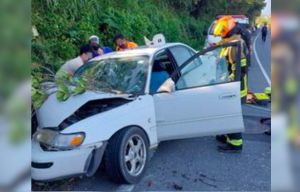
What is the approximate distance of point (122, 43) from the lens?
4211mm

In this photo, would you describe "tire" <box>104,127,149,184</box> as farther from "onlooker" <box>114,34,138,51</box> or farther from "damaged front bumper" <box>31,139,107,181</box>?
"onlooker" <box>114,34,138,51</box>

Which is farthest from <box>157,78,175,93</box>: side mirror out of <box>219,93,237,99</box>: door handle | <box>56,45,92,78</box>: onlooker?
<box>56,45,92,78</box>: onlooker

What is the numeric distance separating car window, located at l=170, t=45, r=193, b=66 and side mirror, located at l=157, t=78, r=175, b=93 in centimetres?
42

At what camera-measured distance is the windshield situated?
12.0ft

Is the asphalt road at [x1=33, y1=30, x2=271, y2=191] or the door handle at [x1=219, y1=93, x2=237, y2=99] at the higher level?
the door handle at [x1=219, y1=93, x2=237, y2=99]

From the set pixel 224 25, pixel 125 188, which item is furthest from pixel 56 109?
pixel 224 25

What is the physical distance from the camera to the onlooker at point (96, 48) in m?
4.11

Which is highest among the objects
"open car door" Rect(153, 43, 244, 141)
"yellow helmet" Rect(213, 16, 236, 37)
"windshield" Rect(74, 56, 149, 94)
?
"yellow helmet" Rect(213, 16, 236, 37)

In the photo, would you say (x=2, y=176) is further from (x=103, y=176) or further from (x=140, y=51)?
(x=140, y=51)

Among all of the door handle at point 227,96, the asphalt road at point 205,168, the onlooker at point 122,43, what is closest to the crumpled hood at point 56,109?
the asphalt road at point 205,168

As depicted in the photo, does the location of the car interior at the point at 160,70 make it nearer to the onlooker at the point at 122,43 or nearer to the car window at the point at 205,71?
the car window at the point at 205,71

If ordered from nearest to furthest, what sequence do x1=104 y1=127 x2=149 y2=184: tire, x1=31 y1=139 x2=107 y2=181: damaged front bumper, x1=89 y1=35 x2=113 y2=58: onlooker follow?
x1=31 y1=139 x2=107 y2=181: damaged front bumper < x1=104 y1=127 x2=149 y2=184: tire < x1=89 y1=35 x2=113 y2=58: onlooker

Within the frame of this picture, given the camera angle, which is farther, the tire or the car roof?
the car roof

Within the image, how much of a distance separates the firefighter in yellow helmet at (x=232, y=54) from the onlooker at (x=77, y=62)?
1.38m
